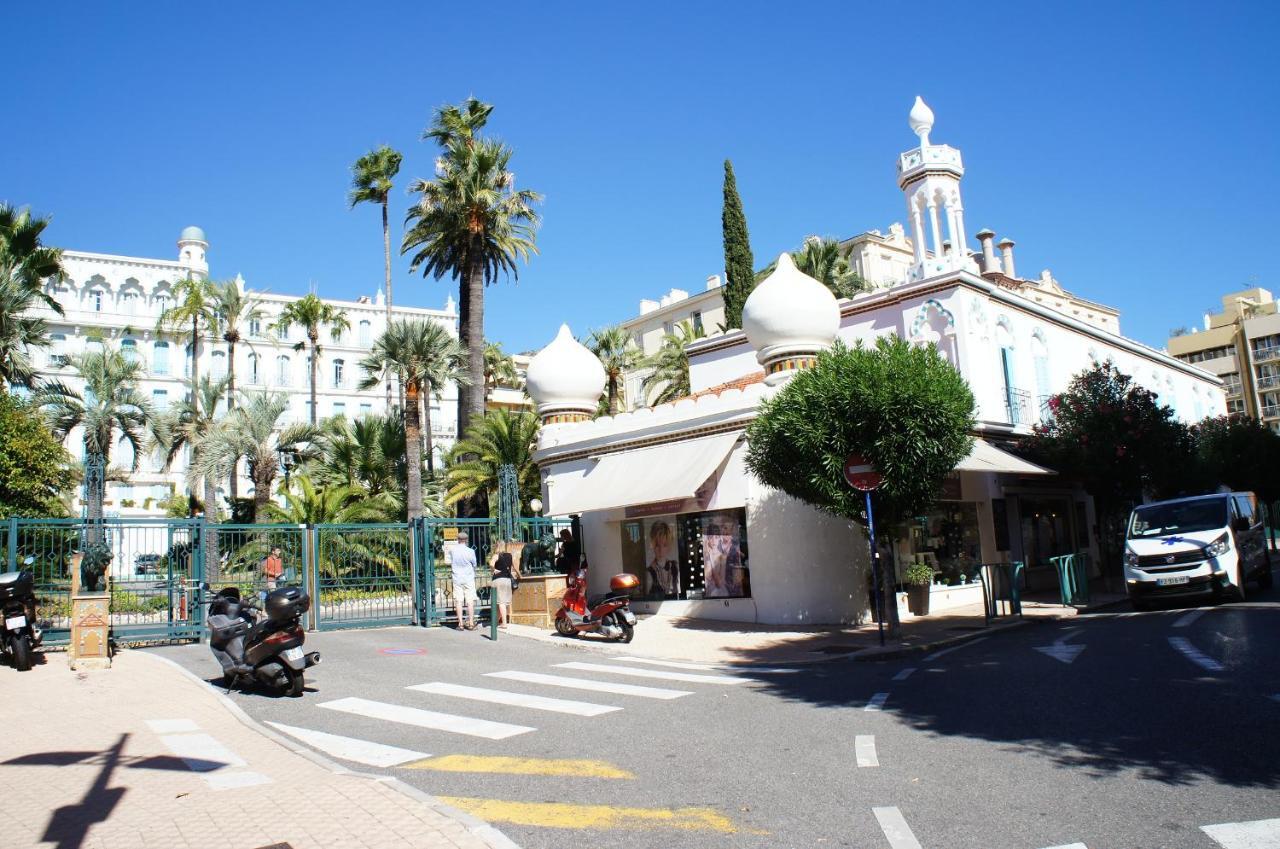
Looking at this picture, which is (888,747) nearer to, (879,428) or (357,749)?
(357,749)

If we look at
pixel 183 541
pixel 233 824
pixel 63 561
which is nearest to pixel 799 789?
pixel 233 824

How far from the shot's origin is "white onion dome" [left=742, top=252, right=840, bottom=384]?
17688mm

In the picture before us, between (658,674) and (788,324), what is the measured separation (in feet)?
27.9

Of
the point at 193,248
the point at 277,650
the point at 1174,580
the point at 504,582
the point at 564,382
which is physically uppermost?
the point at 193,248

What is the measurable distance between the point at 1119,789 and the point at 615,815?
2.93 meters

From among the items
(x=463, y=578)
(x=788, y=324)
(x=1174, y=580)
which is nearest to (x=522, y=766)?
(x=463, y=578)

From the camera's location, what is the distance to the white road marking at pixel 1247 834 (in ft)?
14.3

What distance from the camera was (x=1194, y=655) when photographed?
9.89 meters

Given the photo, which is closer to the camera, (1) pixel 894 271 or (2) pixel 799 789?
(2) pixel 799 789

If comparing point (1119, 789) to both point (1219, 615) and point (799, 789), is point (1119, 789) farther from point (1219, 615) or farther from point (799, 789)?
point (1219, 615)

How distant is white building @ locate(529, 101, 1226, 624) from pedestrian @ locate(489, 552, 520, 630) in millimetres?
2069

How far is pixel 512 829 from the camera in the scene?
5230mm

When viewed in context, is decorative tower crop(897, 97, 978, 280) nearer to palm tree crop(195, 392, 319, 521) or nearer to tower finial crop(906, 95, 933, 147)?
tower finial crop(906, 95, 933, 147)

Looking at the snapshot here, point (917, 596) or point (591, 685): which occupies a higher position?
point (917, 596)
